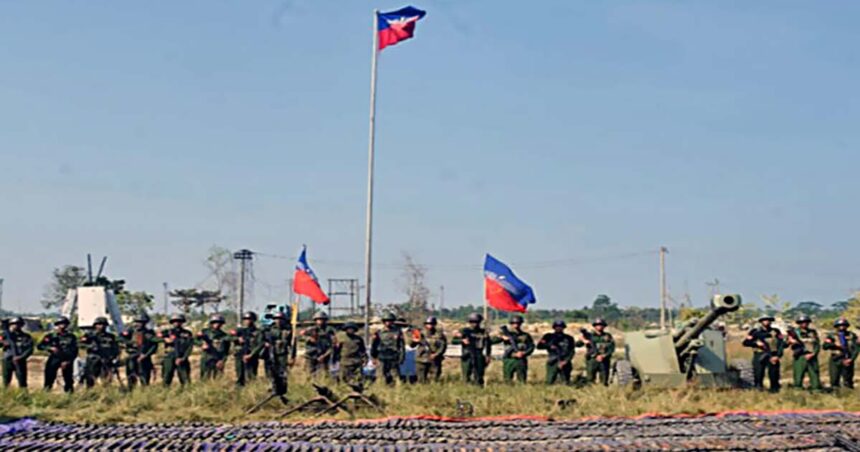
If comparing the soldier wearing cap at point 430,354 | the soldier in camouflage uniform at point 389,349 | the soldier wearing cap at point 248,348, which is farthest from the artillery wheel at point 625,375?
the soldier wearing cap at point 248,348

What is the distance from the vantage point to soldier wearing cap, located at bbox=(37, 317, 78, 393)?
1589cm

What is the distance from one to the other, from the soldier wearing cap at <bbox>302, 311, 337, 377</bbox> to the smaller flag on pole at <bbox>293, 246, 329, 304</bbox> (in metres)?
2.06

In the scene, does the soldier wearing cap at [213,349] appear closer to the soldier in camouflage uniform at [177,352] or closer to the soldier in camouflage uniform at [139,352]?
the soldier in camouflage uniform at [177,352]

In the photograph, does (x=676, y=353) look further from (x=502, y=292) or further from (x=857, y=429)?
(x=857, y=429)

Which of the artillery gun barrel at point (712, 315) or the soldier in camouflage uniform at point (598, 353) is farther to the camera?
the soldier in camouflage uniform at point (598, 353)

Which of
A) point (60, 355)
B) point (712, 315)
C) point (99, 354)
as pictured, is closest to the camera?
point (712, 315)

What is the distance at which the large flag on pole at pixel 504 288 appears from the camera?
19016mm

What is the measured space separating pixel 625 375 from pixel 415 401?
4387 mm

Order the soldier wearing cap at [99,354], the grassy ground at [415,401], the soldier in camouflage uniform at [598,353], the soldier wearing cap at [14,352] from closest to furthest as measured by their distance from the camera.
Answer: the grassy ground at [415,401]
the soldier wearing cap at [14,352]
the soldier wearing cap at [99,354]
the soldier in camouflage uniform at [598,353]

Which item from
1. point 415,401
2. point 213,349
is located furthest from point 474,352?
point 213,349

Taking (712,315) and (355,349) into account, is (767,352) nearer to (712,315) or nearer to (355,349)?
(712,315)

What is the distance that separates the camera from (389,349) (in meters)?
16.6

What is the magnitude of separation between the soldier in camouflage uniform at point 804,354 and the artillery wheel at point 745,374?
736 mm

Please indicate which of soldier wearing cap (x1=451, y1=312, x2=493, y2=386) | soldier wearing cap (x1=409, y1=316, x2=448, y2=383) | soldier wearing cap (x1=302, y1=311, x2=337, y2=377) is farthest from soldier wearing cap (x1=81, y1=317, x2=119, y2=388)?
soldier wearing cap (x1=451, y1=312, x2=493, y2=386)
